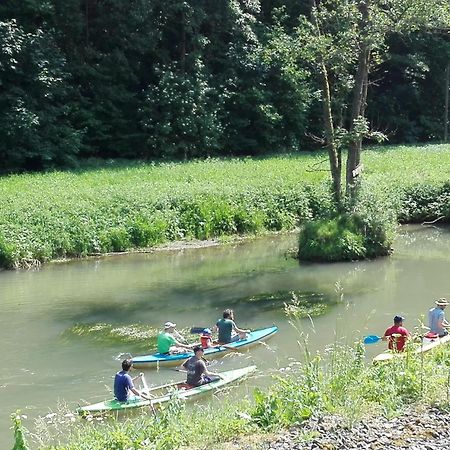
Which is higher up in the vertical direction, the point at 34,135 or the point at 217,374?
the point at 34,135

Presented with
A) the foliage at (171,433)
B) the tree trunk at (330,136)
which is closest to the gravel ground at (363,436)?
the foliage at (171,433)

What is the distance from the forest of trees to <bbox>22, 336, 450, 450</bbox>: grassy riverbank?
25.7m

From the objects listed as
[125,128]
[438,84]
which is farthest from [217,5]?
[438,84]

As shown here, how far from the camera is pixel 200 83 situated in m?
43.5

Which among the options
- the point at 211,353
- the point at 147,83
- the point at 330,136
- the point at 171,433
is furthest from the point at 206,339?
the point at 147,83

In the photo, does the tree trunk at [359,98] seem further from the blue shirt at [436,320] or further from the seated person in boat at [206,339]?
the seated person in boat at [206,339]

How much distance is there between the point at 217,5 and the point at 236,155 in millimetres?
8821

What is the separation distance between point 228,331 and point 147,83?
31.1 meters

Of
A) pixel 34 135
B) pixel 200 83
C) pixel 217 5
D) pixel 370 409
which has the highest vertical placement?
pixel 217 5

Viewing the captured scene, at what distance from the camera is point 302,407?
8.52 metres

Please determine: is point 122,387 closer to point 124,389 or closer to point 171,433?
point 124,389

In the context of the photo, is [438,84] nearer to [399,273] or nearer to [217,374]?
[399,273]

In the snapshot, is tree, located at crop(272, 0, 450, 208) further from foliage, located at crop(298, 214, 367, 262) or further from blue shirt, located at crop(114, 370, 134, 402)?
blue shirt, located at crop(114, 370, 134, 402)

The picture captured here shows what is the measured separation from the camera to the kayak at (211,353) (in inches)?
584
